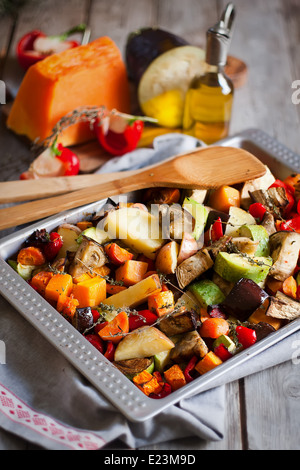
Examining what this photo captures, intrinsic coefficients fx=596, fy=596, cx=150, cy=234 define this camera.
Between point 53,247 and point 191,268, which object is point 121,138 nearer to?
point 53,247

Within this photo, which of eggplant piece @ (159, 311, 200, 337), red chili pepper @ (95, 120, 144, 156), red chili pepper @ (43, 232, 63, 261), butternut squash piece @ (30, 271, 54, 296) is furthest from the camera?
red chili pepper @ (95, 120, 144, 156)

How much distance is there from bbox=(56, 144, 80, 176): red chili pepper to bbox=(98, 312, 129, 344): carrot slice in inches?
35.8

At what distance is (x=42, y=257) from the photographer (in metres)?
1.83

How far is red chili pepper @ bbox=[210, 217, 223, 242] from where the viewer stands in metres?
1.88

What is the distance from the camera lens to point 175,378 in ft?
4.99

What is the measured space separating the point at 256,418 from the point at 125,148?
52.8 inches

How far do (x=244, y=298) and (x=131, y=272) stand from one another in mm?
347

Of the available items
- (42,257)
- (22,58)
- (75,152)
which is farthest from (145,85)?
(42,257)

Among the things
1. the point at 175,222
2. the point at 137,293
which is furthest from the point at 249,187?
the point at 137,293

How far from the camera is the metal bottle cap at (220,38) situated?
2.28m

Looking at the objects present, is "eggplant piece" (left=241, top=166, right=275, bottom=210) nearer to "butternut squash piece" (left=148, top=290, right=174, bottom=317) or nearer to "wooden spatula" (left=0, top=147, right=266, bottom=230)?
"wooden spatula" (left=0, top=147, right=266, bottom=230)

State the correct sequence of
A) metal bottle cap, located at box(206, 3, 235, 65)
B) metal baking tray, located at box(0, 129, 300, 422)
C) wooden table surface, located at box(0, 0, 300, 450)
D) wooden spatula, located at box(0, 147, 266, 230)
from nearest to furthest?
metal baking tray, located at box(0, 129, 300, 422)
wooden spatula, located at box(0, 147, 266, 230)
metal bottle cap, located at box(206, 3, 235, 65)
wooden table surface, located at box(0, 0, 300, 450)

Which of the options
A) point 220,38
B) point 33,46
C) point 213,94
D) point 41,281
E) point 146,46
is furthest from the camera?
point 33,46

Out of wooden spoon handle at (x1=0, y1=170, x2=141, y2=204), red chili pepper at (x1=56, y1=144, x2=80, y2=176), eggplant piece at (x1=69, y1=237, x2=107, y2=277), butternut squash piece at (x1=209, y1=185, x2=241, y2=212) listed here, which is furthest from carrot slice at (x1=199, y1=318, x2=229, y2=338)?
red chili pepper at (x1=56, y1=144, x2=80, y2=176)
